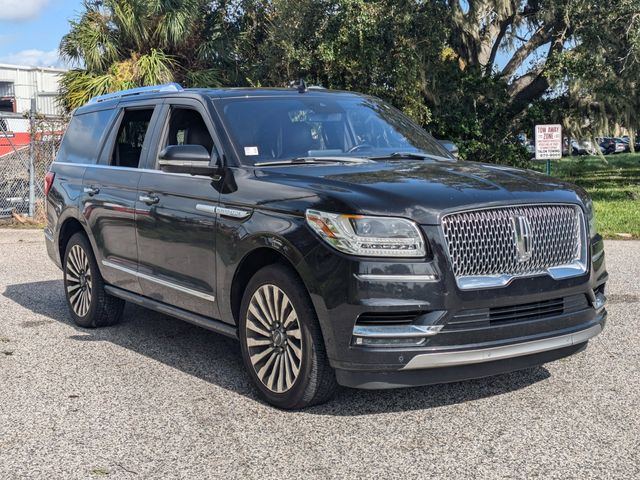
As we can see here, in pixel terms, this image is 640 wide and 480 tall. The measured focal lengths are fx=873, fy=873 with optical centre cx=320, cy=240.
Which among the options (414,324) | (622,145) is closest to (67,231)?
(414,324)

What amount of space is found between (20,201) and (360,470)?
44.9ft

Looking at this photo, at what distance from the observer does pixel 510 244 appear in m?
4.68

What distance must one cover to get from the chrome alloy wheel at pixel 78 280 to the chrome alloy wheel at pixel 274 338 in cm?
264

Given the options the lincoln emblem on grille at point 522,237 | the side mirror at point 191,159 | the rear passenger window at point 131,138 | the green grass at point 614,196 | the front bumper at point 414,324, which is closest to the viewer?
the front bumper at point 414,324

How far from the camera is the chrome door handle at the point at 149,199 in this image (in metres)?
6.07

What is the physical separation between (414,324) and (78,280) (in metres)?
4.04

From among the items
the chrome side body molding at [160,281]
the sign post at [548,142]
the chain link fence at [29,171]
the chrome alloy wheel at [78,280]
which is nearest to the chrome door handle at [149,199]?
the chrome side body molding at [160,281]

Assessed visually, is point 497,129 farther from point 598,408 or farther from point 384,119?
point 598,408

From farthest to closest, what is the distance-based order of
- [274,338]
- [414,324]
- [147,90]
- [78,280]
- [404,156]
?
[78,280] → [147,90] → [404,156] → [274,338] → [414,324]

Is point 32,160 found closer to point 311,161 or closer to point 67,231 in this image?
point 67,231

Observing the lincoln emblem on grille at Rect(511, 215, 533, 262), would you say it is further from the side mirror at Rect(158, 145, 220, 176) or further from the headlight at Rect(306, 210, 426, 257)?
the side mirror at Rect(158, 145, 220, 176)

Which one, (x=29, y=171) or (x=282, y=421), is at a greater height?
(x=29, y=171)

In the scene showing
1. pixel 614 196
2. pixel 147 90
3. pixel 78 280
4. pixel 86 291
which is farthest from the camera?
pixel 614 196

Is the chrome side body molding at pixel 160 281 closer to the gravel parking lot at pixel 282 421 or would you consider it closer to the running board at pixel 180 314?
the running board at pixel 180 314
